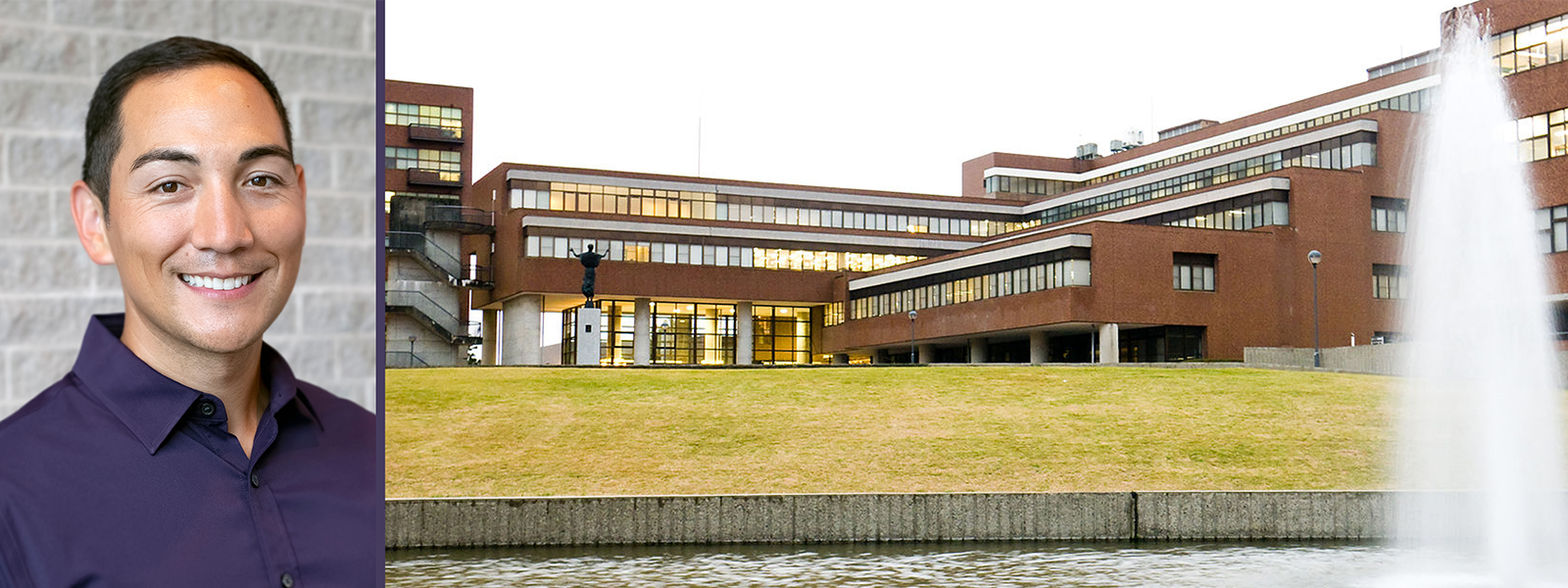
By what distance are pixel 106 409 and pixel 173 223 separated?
457 millimetres

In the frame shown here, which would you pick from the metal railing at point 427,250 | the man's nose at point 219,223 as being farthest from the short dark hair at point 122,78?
the metal railing at point 427,250

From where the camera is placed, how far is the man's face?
3.30m

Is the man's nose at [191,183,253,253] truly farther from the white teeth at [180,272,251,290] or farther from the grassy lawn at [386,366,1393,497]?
the grassy lawn at [386,366,1393,497]

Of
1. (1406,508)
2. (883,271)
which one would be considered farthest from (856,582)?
(883,271)

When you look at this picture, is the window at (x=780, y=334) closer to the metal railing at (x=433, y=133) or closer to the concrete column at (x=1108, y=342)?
the metal railing at (x=433, y=133)

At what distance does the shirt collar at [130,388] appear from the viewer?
127 inches

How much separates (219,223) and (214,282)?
0.14m

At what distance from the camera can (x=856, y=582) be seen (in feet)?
47.6

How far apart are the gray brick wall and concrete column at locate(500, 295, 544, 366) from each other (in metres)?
61.7

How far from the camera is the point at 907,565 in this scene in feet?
52.6

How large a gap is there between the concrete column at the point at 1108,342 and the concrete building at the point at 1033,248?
0.12 metres

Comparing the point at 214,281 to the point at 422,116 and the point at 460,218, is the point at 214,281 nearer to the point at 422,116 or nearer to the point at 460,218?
the point at 460,218

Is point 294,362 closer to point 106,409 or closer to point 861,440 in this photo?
point 106,409

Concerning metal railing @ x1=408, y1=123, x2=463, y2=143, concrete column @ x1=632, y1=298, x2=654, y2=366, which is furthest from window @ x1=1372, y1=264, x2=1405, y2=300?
metal railing @ x1=408, y1=123, x2=463, y2=143
